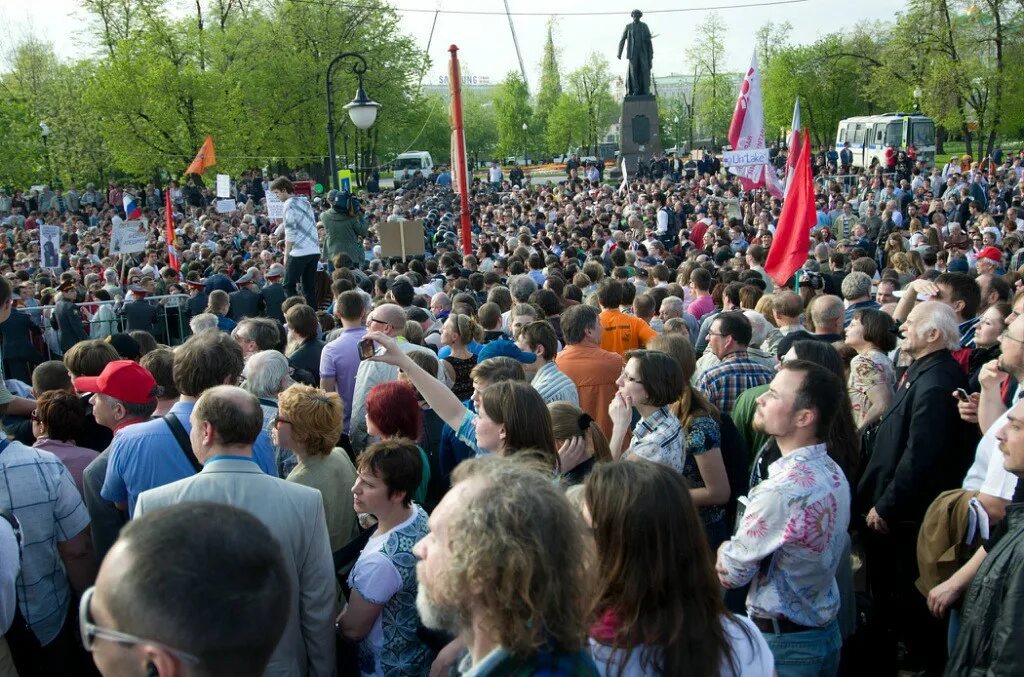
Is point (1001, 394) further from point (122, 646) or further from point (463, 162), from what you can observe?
point (463, 162)

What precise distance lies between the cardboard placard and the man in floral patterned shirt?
11596 mm

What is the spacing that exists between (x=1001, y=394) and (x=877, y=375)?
864 millimetres

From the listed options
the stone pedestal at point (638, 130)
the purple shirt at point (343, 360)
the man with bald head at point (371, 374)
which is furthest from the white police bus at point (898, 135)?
the man with bald head at point (371, 374)

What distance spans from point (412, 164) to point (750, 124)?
4993 centimetres

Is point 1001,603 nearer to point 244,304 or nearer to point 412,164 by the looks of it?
point 244,304

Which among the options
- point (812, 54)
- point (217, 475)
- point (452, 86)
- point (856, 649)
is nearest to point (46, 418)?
point (217, 475)

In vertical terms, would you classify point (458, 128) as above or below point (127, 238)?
above

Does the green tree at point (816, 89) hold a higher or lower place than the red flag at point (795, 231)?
higher

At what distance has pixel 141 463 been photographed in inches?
157

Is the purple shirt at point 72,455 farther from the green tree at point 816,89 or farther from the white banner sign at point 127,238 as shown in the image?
the green tree at point 816,89

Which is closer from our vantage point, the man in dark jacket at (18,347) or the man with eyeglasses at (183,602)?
the man with eyeglasses at (183,602)

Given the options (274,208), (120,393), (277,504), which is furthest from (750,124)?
(277,504)

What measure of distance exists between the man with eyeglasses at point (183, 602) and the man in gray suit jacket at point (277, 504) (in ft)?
5.01

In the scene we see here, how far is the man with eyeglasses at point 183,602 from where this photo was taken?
70.2 inches
